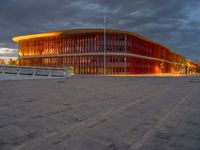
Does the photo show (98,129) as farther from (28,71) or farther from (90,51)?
(90,51)

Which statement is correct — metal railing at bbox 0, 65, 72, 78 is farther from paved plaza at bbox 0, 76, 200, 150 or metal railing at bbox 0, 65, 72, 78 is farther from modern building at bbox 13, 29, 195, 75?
modern building at bbox 13, 29, 195, 75

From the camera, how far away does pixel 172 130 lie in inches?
192

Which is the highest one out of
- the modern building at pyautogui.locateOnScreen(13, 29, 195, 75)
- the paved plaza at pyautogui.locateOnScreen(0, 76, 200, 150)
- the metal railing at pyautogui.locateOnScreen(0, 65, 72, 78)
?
the modern building at pyautogui.locateOnScreen(13, 29, 195, 75)

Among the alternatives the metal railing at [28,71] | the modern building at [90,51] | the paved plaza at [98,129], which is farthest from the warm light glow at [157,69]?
the paved plaza at [98,129]

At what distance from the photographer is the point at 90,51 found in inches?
2522

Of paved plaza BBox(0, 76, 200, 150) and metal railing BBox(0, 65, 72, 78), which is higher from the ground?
metal railing BBox(0, 65, 72, 78)

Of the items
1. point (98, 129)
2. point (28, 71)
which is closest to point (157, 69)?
point (28, 71)

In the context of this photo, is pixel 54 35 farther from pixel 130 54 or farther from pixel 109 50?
pixel 130 54

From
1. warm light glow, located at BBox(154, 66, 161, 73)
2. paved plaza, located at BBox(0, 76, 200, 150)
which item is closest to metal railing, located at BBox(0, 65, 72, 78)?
paved plaza, located at BBox(0, 76, 200, 150)

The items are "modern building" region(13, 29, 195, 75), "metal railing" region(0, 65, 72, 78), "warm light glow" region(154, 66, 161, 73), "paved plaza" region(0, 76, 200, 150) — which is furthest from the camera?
"warm light glow" region(154, 66, 161, 73)

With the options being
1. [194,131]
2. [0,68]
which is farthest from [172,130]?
[0,68]

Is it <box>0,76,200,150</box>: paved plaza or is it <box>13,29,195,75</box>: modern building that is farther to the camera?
<box>13,29,195,75</box>: modern building

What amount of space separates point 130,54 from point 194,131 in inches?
2355

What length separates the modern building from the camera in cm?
6234
